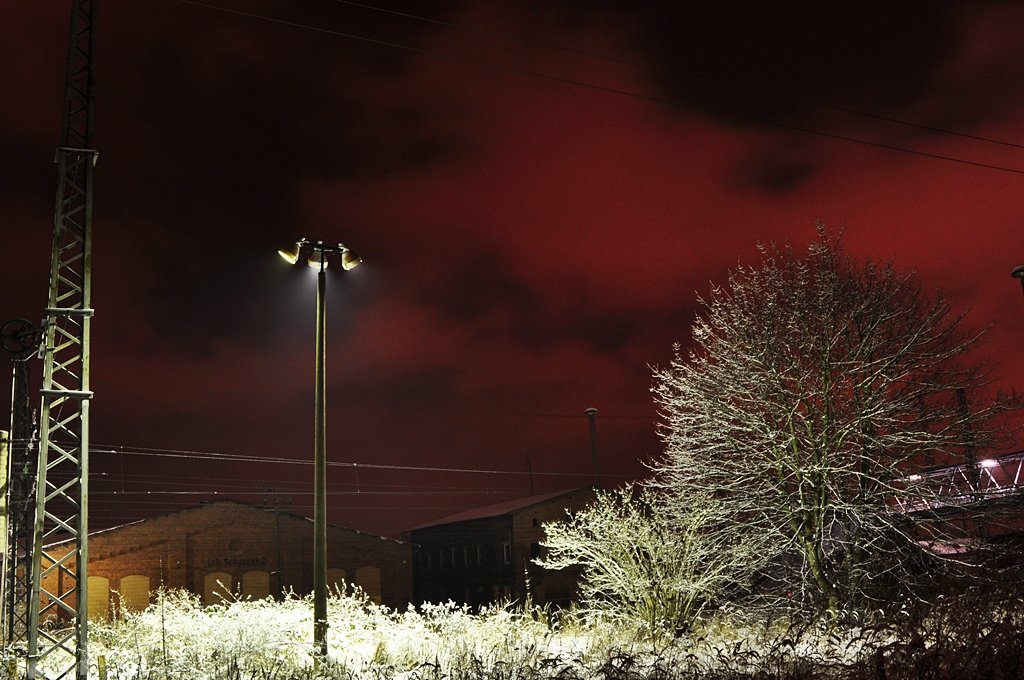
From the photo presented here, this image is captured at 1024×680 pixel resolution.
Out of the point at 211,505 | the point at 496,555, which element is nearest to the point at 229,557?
the point at 211,505

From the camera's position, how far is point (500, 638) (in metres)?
15.6

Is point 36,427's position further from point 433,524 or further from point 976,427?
point 433,524

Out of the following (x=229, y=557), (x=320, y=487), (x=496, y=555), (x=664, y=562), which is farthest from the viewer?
(x=496, y=555)

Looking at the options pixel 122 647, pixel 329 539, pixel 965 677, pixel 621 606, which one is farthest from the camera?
pixel 329 539

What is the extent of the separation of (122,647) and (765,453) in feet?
42.3

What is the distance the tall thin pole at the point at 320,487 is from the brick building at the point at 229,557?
30.8m

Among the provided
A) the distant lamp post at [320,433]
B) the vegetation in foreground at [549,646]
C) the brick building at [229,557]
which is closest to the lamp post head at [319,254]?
the distant lamp post at [320,433]

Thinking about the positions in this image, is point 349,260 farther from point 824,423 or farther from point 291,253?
point 824,423

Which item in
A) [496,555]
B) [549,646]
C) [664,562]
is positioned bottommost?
[549,646]

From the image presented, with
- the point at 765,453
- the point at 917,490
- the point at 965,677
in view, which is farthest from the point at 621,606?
the point at 965,677

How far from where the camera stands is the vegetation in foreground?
8.14 m

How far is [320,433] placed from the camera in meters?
15.5

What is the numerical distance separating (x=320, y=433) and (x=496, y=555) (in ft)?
123

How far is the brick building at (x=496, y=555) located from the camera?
161ft
